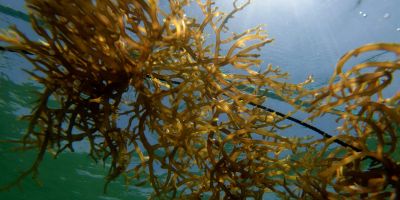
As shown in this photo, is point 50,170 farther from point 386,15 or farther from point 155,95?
point 155,95

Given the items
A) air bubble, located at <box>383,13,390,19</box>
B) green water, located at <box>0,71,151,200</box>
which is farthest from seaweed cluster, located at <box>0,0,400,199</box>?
green water, located at <box>0,71,151,200</box>

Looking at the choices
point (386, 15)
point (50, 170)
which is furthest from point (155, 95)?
point (50, 170)

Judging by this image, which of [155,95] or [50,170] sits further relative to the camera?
[50,170]

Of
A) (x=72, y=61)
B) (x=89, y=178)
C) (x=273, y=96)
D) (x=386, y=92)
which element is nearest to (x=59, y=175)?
(x=89, y=178)

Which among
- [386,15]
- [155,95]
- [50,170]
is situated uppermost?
[386,15]

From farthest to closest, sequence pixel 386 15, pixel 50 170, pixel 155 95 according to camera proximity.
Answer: pixel 50 170, pixel 386 15, pixel 155 95

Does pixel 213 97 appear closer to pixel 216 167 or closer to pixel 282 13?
pixel 216 167

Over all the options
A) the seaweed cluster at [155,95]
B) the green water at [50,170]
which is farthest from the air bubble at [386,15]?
the green water at [50,170]

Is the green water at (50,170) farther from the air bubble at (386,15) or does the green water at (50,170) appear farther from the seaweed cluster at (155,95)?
the seaweed cluster at (155,95)

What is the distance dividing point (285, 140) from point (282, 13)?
6427 millimetres

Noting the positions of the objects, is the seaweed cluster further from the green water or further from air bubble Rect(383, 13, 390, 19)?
the green water

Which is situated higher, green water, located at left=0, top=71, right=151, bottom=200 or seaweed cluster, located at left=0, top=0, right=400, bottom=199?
green water, located at left=0, top=71, right=151, bottom=200

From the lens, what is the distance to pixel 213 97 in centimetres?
285

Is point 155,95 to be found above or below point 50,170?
below
